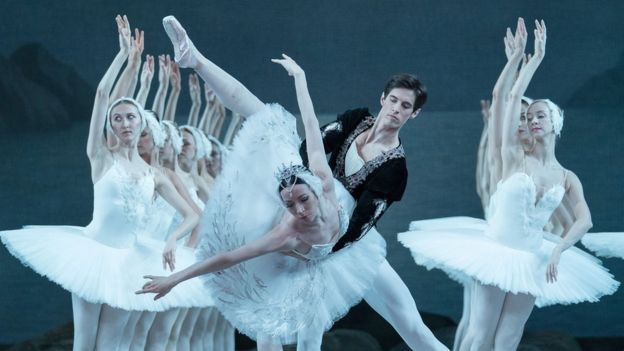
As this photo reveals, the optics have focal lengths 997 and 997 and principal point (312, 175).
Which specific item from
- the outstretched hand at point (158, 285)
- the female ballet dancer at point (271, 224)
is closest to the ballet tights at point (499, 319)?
the female ballet dancer at point (271, 224)

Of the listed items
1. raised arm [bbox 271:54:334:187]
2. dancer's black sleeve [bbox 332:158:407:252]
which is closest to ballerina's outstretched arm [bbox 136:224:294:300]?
raised arm [bbox 271:54:334:187]

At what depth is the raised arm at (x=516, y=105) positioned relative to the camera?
5.46 m

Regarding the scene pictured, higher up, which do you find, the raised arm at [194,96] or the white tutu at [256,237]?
the raised arm at [194,96]

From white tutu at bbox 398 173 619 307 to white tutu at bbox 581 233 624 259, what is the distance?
1.56 feet

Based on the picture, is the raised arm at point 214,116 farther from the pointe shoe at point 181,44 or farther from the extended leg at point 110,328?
the pointe shoe at point 181,44

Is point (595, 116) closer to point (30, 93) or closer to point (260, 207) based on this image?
point (30, 93)

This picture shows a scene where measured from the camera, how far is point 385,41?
8.57 m

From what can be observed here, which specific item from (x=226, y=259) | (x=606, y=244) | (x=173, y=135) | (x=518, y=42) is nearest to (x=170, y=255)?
(x=226, y=259)

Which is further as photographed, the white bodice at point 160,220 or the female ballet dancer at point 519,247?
the white bodice at point 160,220

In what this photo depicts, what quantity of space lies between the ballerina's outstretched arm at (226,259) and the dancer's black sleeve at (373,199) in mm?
450

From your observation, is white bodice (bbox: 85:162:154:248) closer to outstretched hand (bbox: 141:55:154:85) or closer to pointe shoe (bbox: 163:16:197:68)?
outstretched hand (bbox: 141:55:154:85)

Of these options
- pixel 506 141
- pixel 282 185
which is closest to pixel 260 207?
pixel 282 185

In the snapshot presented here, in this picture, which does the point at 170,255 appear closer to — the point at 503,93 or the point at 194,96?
the point at 503,93

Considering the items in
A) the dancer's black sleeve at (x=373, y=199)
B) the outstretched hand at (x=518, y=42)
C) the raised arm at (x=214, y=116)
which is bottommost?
the dancer's black sleeve at (x=373, y=199)
